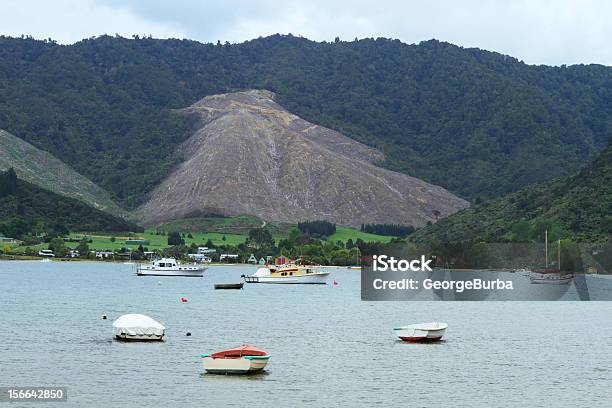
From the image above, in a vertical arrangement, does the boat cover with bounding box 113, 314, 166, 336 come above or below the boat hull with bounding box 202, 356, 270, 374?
above

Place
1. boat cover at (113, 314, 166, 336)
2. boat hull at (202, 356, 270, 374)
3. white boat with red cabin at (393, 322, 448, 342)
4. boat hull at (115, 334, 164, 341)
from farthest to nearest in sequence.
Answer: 1. white boat with red cabin at (393, 322, 448, 342)
2. boat hull at (115, 334, 164, 341)
3. boat cover at (113, 314, 166, 336)
4. boat hull at (202, 356, 270, 374)

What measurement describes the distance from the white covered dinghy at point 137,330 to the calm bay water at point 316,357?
189 centimetres

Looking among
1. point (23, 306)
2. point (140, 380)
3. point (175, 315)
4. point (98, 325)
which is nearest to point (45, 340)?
point (98, 325)

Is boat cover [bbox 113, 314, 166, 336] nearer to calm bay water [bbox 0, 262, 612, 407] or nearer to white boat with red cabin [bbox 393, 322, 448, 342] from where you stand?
calm bay water [bbox 0, 262, 612, 407]

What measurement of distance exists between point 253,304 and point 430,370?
83875 millimetres

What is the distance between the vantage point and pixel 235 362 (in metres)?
90.2

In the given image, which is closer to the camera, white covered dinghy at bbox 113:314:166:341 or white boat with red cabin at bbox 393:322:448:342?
white covered dinghy at bbox 113:314:166:341

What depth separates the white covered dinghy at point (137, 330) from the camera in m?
112

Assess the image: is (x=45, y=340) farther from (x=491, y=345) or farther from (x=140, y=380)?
(x=491, y=345)

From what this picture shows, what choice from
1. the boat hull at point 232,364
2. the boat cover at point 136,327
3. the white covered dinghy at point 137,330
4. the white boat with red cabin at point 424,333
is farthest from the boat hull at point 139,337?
the white boat with red cabin at point 424,333

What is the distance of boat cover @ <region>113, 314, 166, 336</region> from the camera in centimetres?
11212

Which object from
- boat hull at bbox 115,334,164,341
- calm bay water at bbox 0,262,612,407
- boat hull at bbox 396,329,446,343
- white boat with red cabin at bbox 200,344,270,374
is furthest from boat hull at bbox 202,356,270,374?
boat hull at bbox 396,329,446,343

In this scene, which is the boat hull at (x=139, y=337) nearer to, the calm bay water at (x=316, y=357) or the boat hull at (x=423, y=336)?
the calm bay water at (x=316, y=357)

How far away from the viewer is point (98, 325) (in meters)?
131
